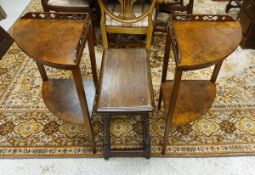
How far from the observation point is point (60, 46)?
3.85 feet

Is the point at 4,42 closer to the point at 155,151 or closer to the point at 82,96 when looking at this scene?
the point at 82,96

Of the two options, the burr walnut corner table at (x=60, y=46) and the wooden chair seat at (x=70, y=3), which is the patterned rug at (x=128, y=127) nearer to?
the burr walnut corner table at (x=60, y=46)

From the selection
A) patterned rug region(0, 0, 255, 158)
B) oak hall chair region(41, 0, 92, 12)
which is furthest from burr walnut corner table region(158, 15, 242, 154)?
oak hall chair region(41, 0, 92, 12)

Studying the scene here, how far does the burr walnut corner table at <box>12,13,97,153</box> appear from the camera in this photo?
43.5 inches

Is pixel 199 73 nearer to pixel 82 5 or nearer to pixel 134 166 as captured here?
pixel 134 166

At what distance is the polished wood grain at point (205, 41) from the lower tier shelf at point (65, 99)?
2.54 ft

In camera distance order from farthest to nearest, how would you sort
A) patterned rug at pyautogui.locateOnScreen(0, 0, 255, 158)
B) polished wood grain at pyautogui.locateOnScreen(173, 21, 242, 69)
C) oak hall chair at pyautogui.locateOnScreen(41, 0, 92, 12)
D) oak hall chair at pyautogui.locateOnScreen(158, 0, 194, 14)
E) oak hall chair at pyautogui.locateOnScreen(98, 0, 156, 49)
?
oak hall chair at pyautogui.locateOnScreen(158, 0, 194, 14)
oak hall chair at pyautogui.locateOnScreen(41, 0, 92, 12)
oak hall chair at pyautogui.locateOnScreen(98, 0, 156, 49)
patterned rug at pyautogui.locateOnScreen(0, 0, 255, 158)
polished wood grain at pyautogui.locateOnScreen(173, 21, 242, 69)

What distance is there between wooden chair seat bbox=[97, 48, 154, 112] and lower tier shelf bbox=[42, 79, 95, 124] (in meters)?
0.28

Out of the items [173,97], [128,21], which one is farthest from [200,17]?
[128,21]

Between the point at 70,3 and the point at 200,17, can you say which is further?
the point at 70,3

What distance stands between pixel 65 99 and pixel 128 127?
20.0 inches

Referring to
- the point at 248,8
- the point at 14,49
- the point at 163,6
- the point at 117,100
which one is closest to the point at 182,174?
the point at 117,100

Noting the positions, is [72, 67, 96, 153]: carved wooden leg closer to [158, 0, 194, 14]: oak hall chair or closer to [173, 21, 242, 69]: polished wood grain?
[173, 21, 242, 69]: polished wood grain

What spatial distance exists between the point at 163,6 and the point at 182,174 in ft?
5.55
